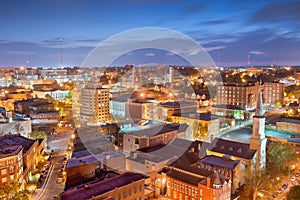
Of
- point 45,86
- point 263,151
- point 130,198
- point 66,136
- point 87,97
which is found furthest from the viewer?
point 45,86

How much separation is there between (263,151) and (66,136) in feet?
39.9

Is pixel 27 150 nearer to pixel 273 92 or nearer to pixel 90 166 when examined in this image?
pixel 90 166

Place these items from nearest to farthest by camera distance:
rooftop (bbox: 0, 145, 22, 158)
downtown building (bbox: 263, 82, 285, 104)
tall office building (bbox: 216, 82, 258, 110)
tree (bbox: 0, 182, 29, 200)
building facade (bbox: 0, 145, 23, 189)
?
tree (bbox: 0, 182, 29, 200), building facade (bbox: 0, 145, 23, 189), rooftop (bbox: 0, 145, 22, 158), tall office building (bbox: 216, 82, 258, 110), downtown building (bbox: 263, 82, 285, 104)

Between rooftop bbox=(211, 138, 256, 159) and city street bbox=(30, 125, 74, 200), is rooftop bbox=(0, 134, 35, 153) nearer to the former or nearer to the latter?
city street bbox=(30, 125, 74, 200)

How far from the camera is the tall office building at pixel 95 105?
21.0 metres

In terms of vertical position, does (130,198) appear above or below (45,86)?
below

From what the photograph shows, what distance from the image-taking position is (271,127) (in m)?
17.2

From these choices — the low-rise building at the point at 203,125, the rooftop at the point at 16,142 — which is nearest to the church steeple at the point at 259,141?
the low-rise building at the point at 203,125

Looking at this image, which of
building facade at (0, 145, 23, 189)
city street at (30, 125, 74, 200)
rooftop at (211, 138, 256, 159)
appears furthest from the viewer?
rooftop at (211, 138, 256, 159)

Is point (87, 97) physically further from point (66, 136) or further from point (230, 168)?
point (230, 168)

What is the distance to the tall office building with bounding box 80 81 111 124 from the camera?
68.9ft

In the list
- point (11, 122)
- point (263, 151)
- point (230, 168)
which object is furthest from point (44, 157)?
point (263, 151)

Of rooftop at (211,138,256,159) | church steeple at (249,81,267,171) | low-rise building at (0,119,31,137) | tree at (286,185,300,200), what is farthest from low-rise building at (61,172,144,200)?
low-rise building at (0,119,31,137)

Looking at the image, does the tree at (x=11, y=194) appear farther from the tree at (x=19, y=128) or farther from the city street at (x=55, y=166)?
the tree at (x=19, y=128)
